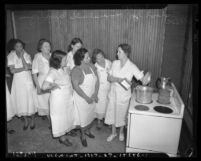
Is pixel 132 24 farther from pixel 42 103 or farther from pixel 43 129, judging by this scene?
pixel 43 129

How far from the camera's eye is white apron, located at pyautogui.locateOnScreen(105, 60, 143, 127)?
2.88 meters

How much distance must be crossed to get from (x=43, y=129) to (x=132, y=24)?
2310 millimetres

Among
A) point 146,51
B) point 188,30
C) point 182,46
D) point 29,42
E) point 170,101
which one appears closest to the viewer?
point 170,101

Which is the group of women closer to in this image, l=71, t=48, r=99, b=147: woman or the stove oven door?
l=71, t=48, r=99, b=147: woman

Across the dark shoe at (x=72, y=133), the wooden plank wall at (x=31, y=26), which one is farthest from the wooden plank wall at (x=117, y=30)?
the dark shoe at (x=72, y=133)

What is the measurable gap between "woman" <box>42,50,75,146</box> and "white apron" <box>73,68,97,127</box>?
0.29 ft

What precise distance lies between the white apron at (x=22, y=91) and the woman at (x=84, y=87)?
882mm

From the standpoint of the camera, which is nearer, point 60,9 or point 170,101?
point 170,101

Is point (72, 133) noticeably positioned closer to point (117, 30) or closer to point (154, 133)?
point (154, 133)

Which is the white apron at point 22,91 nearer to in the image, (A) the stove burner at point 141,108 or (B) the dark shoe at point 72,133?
(B) the dark shoe at point 72,133

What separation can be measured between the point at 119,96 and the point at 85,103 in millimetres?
495

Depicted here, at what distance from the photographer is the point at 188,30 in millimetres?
3113

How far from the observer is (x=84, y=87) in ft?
9.26

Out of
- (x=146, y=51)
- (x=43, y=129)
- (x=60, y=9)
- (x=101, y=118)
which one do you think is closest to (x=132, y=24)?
(x=146, y=51)
